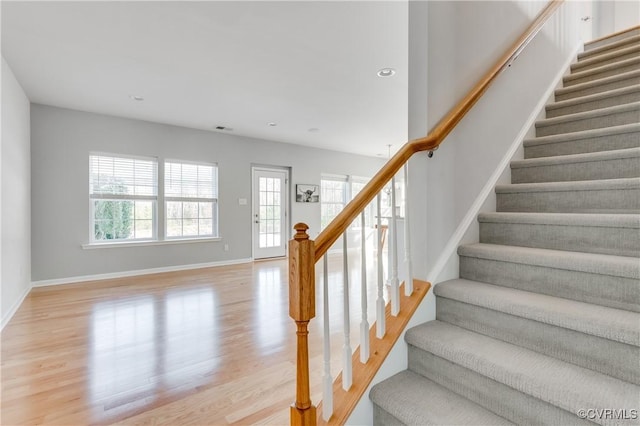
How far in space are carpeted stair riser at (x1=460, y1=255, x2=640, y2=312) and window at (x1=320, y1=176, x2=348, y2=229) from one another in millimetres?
6143

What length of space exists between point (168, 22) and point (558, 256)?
3049 millimetres

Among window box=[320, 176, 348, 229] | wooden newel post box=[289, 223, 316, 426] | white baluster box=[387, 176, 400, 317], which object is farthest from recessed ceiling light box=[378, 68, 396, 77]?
window box=[320, 176, 348, 229]

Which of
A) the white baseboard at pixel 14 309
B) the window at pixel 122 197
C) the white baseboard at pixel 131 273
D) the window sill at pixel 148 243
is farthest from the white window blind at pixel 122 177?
the white baseboard at pixel 14 309

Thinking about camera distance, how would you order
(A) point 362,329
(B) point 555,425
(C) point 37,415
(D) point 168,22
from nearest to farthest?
1. (B) point 555,425
2. (A) point 362,329
3. (C) point 37,415
4. (D) point 168,22

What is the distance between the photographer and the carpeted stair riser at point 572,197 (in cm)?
156

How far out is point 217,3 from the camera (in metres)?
2.31

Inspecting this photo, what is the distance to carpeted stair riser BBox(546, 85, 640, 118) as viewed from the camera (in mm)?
2154

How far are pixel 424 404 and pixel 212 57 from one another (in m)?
3.28

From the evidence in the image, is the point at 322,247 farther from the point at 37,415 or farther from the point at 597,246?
the point at 37,415

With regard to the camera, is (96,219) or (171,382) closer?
(171,382)

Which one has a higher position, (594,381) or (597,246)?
(597,246)

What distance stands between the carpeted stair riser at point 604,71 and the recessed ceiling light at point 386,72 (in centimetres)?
157

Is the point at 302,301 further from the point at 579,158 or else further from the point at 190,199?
the point at 190,199

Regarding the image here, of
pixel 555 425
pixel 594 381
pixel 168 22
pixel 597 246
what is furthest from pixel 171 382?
pixel 168 22
